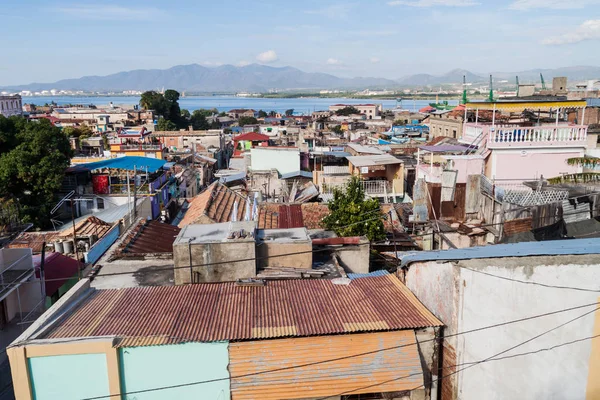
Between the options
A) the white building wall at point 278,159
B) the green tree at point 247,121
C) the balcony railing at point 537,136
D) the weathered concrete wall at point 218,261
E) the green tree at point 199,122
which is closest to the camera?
the weathered concrete wall at point 218,261

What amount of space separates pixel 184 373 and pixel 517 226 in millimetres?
6713

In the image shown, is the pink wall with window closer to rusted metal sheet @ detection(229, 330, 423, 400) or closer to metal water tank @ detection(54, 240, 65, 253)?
rusted metal sheet @ detection(229, 330, 423, 400)

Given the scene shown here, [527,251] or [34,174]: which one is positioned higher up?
[527,251]

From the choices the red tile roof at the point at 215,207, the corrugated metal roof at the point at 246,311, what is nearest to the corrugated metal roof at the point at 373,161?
the red tile roof at the point at 215,207

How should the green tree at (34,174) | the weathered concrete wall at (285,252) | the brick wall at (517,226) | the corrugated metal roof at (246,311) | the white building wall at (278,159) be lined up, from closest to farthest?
the corrugated metal roof at (246,311)
the weathered concrete wall at (285,252)
the brick wall at (517,226)
the green tree at (34,174)
the white building wall at (278,159)

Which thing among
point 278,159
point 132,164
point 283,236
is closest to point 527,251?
point 283,236

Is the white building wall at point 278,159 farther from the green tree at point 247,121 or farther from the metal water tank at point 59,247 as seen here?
the green tree at point 247,121

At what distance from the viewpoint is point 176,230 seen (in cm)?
1261

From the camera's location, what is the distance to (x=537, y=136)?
1141 cm

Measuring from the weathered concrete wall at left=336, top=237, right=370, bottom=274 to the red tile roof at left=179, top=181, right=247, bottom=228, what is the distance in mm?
7139

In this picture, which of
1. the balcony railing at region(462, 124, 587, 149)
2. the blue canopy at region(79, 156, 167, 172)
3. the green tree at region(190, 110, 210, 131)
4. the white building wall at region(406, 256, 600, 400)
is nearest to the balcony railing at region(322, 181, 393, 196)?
the balcony railing at region(462, 124, 587, 149)

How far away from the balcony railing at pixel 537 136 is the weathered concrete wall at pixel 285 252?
236 inches

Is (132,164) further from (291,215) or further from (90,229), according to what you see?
(291,215)

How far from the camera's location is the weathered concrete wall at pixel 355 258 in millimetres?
9039
